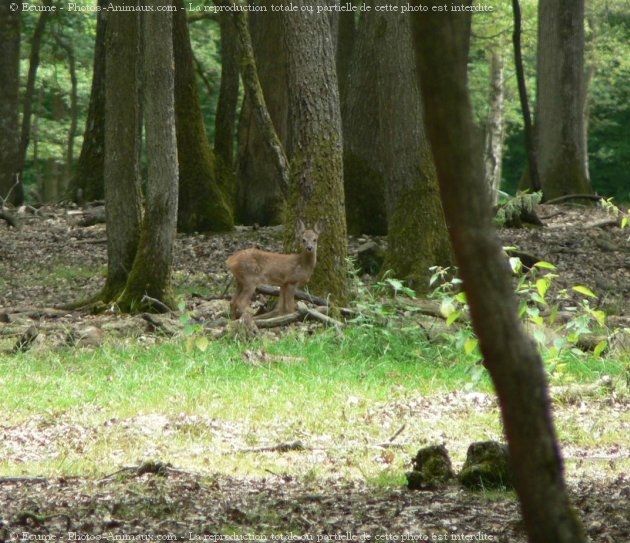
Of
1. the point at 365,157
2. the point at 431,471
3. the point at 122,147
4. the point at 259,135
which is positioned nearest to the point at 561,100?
the point at 365,157

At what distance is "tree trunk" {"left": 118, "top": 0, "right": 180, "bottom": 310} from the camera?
39.2 ft

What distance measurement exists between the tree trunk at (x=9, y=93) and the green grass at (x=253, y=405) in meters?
13.4

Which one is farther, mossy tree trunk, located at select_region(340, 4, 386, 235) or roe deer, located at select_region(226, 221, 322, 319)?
mossy tree trunk, located at select_region(340, 4, 386, 235)

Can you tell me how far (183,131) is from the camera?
1803 centimetres

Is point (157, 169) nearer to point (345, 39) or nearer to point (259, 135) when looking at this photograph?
point (259, 135)

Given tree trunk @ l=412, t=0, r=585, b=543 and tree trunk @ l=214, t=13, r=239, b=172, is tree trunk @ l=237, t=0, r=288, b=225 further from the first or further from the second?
tree trunk @ l=412, t=0, r=585, b=543

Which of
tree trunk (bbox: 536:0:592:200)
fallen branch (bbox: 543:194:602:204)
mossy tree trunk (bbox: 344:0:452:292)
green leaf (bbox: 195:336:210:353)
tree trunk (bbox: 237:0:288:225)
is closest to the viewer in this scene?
green leaf (bbox: 195:336:210:353)

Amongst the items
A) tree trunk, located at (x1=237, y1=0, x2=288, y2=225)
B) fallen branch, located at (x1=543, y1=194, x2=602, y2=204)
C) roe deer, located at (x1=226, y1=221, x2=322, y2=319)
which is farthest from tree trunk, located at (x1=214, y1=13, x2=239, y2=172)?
roe deer, located at (x1=226, y1=221, x2=322, y2=319)

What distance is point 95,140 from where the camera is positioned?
72.7 feet

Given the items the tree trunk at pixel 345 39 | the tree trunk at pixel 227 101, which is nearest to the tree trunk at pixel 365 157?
the tree trunk at pixel 227 101

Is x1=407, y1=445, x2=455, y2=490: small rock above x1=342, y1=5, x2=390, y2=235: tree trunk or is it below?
below

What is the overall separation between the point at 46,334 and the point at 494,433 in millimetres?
5226

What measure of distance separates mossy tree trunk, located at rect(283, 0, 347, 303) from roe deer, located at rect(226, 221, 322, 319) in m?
0.20

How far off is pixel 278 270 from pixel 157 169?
183cm
